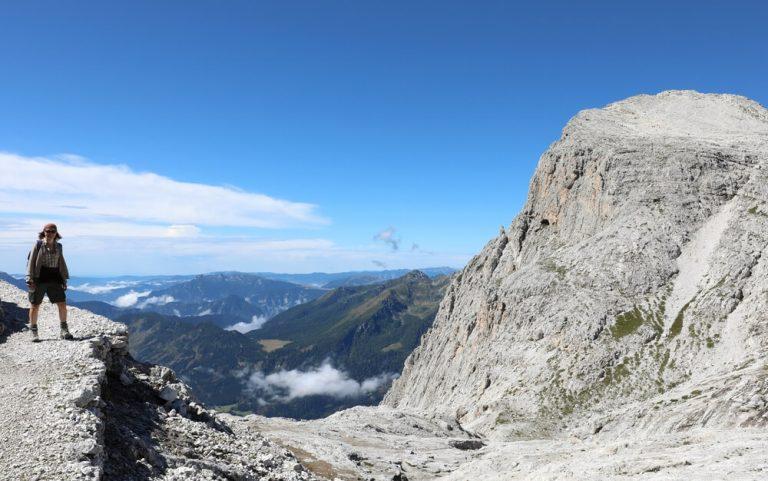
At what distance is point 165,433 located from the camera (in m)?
23.9

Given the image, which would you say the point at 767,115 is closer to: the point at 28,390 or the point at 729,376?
the point at 729,376

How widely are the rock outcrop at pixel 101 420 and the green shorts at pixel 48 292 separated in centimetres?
214

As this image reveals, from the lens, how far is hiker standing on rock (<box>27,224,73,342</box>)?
24.8 m

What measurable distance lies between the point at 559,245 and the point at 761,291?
173 ft

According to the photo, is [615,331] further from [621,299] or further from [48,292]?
[48,292]

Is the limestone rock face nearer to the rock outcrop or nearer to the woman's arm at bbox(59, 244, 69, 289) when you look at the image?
the rock outcrop

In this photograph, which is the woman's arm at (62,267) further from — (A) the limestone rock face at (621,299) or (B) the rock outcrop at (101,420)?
(A) the limestone rock face at (621,299)

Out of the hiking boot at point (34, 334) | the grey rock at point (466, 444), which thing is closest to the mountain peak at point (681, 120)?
the grey rock at point (466, 444)

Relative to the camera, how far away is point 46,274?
25.3 metres

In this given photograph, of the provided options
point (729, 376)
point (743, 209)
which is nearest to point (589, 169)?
point (743, 209)

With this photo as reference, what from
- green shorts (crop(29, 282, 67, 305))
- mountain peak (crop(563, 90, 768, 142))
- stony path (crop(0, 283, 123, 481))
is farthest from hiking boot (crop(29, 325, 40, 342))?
mountain peak (crop(563, 90, 768, 142))

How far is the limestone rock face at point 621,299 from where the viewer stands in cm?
7550

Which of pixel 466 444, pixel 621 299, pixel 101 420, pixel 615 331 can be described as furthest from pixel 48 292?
pixel 621 299

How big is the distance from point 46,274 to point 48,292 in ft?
3.17
